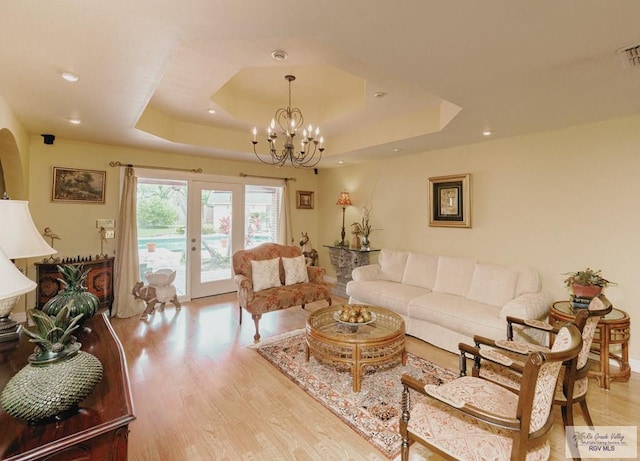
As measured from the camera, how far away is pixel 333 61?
2662mm

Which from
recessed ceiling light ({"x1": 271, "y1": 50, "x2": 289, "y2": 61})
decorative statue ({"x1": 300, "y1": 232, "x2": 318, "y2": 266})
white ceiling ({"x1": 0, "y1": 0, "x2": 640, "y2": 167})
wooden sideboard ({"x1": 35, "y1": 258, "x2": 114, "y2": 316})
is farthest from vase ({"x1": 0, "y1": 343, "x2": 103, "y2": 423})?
decorative statue ({"x1": 300, "y1": 232, "x2": 318, "y2": 266})

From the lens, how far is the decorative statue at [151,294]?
427 cm

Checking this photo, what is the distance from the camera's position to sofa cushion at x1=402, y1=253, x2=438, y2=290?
4.23 metres

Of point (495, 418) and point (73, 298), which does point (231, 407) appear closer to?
point (73, 298)

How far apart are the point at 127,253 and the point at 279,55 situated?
3.71 m

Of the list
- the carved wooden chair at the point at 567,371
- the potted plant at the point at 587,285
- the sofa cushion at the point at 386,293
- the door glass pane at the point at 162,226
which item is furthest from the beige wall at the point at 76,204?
the potted plant at the point at 587,285

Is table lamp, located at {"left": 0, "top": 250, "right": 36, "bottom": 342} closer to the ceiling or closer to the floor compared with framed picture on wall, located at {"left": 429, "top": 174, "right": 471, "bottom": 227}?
closer to the floor

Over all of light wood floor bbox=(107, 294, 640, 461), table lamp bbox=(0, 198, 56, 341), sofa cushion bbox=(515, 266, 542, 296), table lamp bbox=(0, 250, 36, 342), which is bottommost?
light wood floor bbox=(107, 294, 640, 461)

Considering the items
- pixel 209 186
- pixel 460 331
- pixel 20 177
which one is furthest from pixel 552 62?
pixel 20 177

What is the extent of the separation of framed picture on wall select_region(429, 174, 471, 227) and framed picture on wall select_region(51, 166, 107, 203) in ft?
16.3

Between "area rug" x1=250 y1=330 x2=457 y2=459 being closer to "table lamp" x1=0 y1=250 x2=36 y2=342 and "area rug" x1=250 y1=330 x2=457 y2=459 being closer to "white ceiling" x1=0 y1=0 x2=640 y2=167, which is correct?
"table lamp" x1=0 y1=250 x2=36 y2=342

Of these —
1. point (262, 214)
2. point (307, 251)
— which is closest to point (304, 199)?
point (262, 214)

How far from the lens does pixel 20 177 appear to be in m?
3.49

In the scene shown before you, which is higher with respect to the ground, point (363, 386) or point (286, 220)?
point (286, 220)
